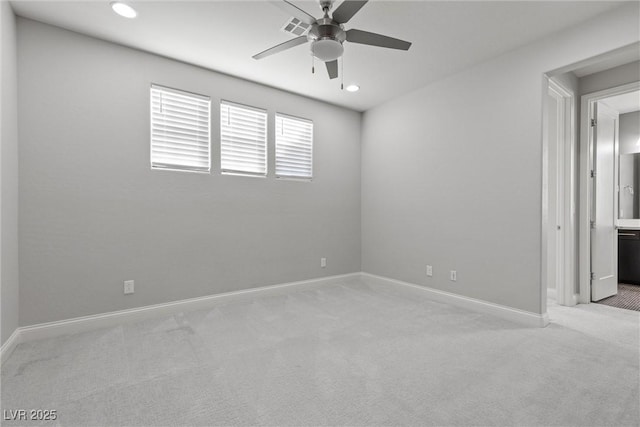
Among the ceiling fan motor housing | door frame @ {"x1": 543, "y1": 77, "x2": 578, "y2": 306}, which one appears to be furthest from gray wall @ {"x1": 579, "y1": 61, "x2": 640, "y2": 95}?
the ceiling fan motor housing

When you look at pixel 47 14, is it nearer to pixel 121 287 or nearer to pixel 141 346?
pixel 121 287

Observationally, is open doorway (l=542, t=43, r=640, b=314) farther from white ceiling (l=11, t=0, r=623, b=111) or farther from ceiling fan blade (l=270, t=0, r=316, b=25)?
ceiling fan blade (l=270, t=0, r=316, b=25)

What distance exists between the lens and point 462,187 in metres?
3.61

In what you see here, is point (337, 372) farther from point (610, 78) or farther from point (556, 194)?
point (610, 78)

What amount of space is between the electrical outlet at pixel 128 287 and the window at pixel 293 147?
213 centimetres

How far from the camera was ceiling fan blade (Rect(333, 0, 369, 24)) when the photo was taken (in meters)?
1.80

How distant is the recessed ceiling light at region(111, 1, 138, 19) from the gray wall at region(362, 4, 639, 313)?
331 cm

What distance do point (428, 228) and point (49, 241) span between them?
13.4ft

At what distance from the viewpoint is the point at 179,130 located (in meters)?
3.40

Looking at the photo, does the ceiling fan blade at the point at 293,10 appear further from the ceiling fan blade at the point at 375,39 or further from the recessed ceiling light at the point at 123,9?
the recessed ceiling light at the point at 123,9

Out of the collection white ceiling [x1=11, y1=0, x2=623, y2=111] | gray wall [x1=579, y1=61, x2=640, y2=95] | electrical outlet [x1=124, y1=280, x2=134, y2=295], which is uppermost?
white ceiling [x1=11, y1=0, x2=623, y2=111]

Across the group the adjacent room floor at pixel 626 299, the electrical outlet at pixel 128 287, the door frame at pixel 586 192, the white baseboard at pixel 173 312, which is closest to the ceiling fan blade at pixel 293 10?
the electrical outlet at pixel 128 287

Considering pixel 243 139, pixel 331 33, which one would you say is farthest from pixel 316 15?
pixel 243 139

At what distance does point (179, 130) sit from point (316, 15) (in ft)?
6.31
